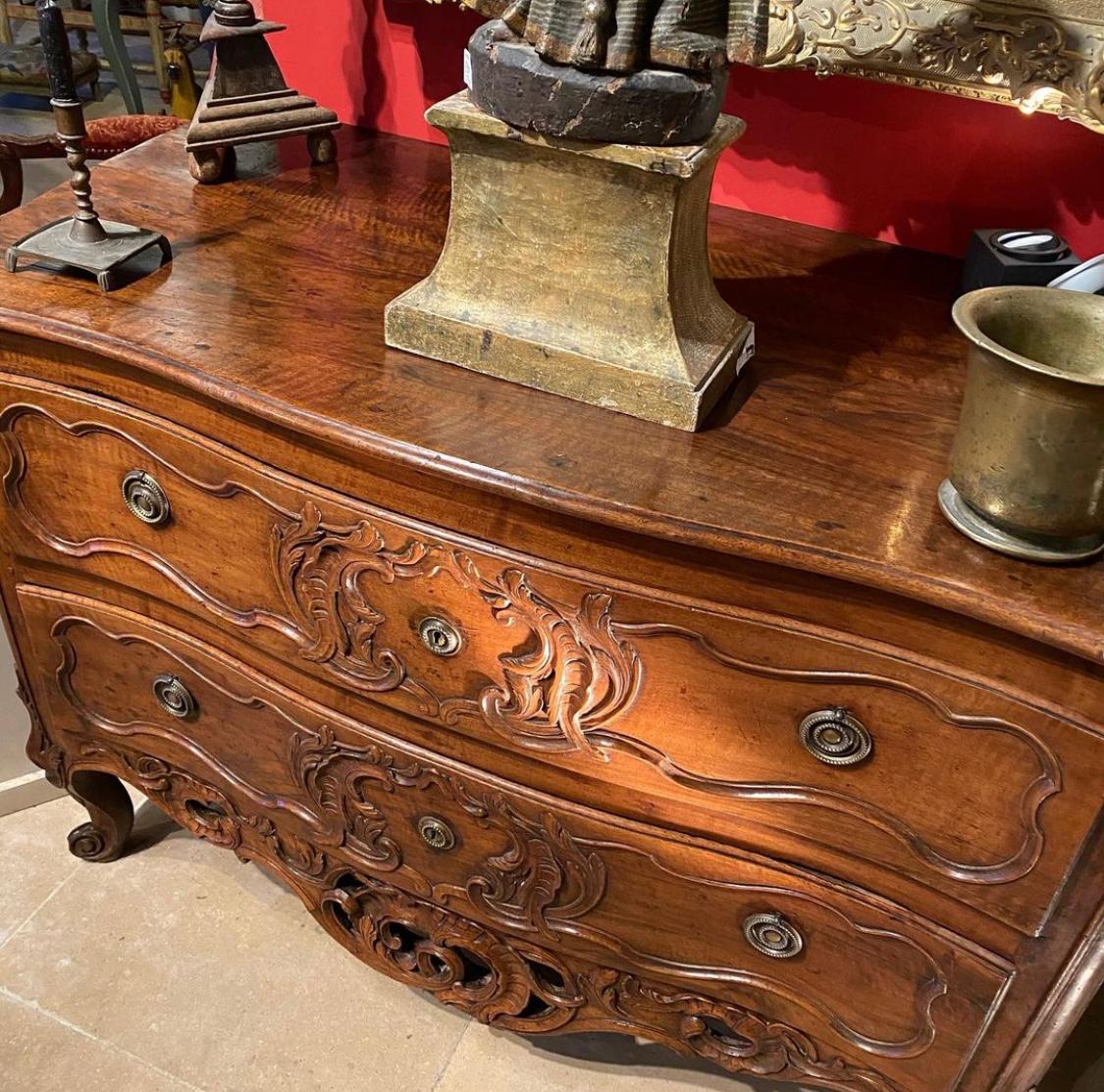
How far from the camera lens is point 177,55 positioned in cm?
163

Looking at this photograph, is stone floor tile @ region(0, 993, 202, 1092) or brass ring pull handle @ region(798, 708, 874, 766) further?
stone floor tile @ region(0, 993, 202, 1092)

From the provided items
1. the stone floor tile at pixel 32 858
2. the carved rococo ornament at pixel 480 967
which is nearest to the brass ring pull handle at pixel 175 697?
the carved rococo ornament at pixel 480 967

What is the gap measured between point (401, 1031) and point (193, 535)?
77 centimetres

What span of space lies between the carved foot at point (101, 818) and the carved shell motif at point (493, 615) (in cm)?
62

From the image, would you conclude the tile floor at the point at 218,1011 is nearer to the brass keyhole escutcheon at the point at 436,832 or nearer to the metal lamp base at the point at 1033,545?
the brass keyhole escutcheon at the point at 436,832

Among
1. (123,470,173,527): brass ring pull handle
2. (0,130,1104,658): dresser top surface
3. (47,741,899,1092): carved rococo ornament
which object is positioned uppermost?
(0,130,1104,658): dresser top surface

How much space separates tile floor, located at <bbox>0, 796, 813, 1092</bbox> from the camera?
138cm

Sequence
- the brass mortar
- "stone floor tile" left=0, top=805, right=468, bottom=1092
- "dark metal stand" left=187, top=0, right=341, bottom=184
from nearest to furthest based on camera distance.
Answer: the brass mortar < "dark metal stand" left=187, top=0, right=341, bottom=184 < "stone floor tile" left=0, top=805, right=468, bottom=1092

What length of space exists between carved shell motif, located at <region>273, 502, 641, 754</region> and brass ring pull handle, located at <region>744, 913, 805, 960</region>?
236 millimetres

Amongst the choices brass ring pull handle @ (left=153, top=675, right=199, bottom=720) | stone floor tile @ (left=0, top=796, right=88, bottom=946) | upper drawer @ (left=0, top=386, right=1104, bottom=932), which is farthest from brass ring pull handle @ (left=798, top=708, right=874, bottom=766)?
stone floor tile @ (left=0, top=796, right=88, bottom=946)

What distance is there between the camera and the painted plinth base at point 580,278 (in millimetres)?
839

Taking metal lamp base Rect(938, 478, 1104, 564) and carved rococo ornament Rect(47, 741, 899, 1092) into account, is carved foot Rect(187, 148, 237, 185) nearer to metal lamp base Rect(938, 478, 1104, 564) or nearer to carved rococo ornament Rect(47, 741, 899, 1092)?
carved rococo ornament Rect(47, 741, 899, 1092)

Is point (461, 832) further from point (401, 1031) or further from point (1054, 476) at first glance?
point (1054, 476)

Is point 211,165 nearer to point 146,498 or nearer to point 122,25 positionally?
point 146,498
